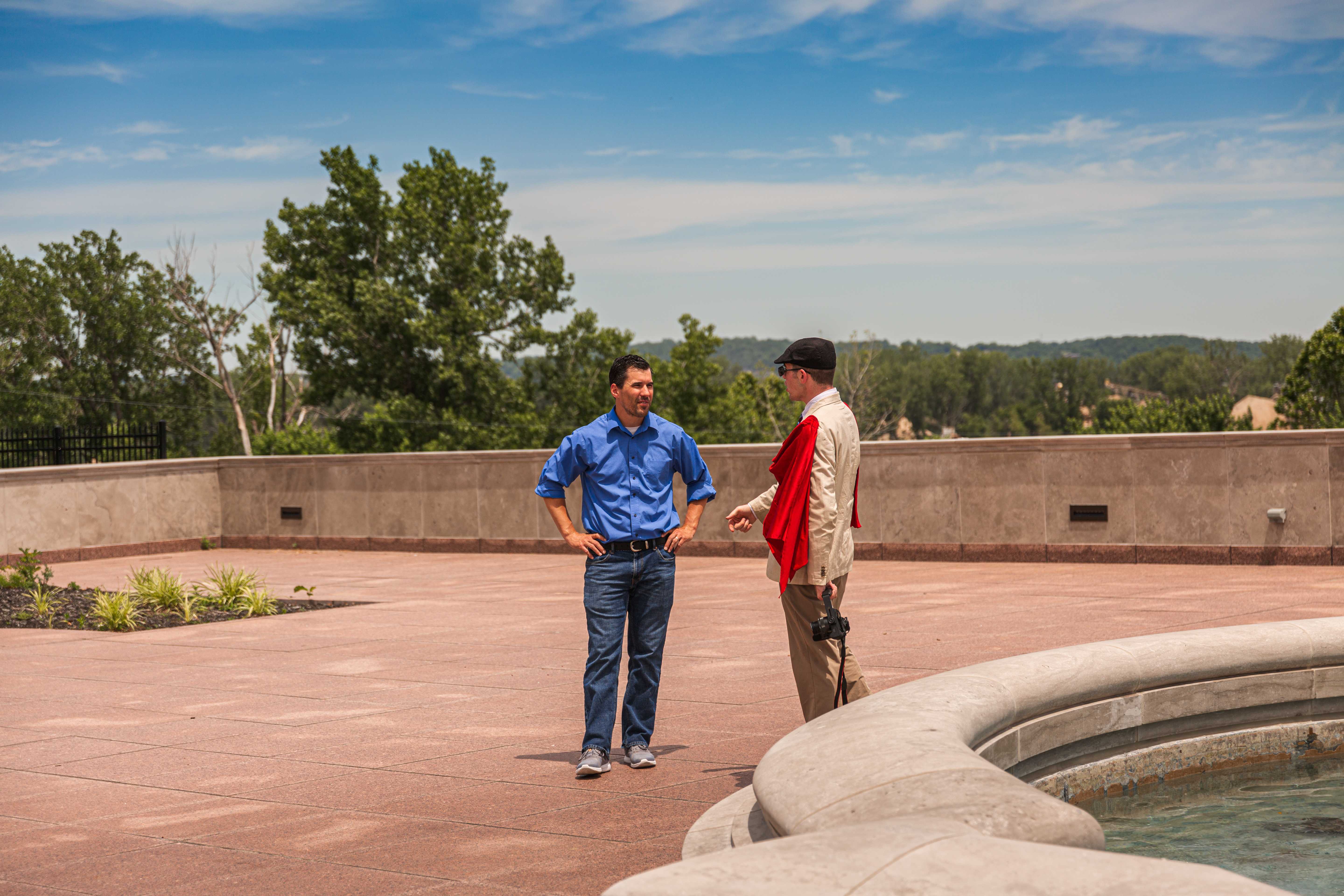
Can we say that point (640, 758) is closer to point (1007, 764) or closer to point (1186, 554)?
point (1007, 764)

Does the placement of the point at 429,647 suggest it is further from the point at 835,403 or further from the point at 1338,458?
the point at 1338,458

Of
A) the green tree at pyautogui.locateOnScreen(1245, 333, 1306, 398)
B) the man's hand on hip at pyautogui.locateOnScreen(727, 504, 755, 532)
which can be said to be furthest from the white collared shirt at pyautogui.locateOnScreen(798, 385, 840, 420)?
the green tree at pyautogui.locateOnScreen(1245, 333, 1306, 398)

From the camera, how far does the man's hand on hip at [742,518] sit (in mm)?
5457

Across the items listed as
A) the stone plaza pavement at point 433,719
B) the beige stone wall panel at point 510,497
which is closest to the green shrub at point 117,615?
the stone plaza pavement at point 433,719

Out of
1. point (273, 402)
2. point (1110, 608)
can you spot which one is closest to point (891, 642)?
point (1110, 608)

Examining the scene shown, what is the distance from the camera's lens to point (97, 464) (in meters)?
19.0

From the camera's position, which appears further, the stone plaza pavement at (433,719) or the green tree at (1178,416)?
the green tree at (1178,416)

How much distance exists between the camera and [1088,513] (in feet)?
45.7

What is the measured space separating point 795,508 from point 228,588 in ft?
29.1

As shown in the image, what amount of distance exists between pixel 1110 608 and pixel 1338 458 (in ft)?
12.7

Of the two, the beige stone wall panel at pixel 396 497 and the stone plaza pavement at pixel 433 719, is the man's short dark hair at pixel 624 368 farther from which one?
the beige stone wall panel at pixel 396 497

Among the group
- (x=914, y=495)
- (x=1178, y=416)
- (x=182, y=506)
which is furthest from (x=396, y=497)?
(x=1178, y=416)

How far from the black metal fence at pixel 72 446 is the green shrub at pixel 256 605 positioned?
9.76m

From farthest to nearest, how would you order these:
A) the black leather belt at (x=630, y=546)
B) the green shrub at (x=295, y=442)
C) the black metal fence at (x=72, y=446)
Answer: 1. the green shrub at (x=295, y=442)
2. the black metal fence at (x=72, y=446)
3. the black leather belt at (x=630, y=546)
